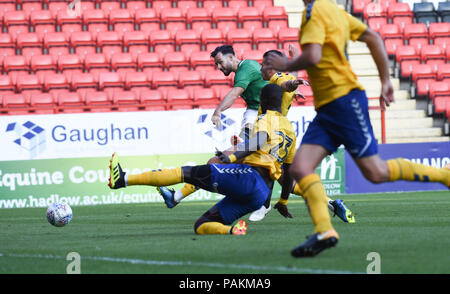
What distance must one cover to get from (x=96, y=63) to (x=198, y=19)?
356cm

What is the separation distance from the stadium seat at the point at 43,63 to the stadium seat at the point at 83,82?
102 centimetres

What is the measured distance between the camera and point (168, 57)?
2072 cm

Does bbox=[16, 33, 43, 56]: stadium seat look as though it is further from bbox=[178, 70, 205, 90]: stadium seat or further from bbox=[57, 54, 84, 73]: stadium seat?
bbox=[178, 70, 205, 90]: stadium seat

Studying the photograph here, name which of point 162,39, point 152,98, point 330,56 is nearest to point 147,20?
point 162,39

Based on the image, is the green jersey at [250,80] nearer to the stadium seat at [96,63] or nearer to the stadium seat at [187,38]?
the stadium seat at [96,63]

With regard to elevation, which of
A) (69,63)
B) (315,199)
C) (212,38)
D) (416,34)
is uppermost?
(315,199)

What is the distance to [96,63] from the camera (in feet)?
67.2

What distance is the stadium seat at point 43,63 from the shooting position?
20266 millimetres

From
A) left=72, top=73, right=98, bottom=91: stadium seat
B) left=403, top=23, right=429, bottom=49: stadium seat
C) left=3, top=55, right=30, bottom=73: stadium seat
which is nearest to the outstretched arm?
left=72, top=73, right=98, bottom=91: stadium seat

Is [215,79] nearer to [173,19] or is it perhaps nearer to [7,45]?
[173,19]

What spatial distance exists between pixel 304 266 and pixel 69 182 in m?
11.3

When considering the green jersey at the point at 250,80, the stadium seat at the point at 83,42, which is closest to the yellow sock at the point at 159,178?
the green jersey at the point at 250,80
